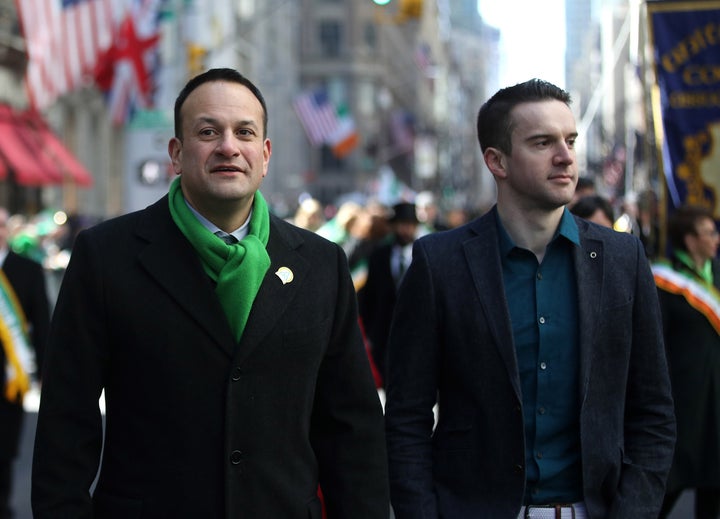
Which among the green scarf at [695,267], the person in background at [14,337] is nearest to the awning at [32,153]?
the person in background at [14,337]

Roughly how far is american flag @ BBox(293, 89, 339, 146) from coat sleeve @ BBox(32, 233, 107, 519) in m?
42.4

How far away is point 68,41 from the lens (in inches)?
760

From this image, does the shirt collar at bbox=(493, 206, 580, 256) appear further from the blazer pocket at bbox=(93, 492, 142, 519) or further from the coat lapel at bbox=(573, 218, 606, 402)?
the blazer pocket at bbox=(93, 492, 142, 519)

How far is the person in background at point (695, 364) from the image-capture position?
23.2 ft

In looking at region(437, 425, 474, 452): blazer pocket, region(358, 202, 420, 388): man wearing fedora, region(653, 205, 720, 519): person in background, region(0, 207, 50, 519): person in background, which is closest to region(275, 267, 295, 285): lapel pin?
region(437, 425, 474, 452): blazer pocket

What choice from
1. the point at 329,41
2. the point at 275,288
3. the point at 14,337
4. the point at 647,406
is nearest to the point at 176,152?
the point at 275,288

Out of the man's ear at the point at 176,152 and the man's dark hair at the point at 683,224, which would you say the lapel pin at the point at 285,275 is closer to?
the man's ear at the point at 176,152

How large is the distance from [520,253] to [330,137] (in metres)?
41.9

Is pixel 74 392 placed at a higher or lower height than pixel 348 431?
Result: higher

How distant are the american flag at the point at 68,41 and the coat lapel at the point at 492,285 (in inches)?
617

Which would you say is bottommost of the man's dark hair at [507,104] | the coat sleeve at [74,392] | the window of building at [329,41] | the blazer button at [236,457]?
the blazer button at [236,457]

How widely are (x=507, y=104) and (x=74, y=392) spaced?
163cm

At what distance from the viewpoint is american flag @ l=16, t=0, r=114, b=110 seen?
63.2 feet

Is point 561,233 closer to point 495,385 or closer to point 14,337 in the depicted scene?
point 495,385
